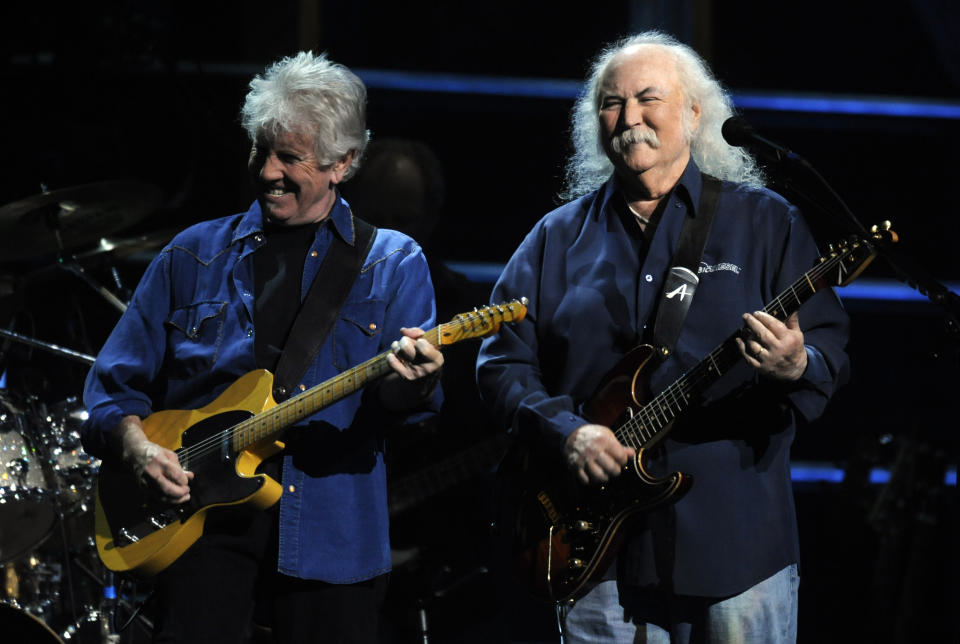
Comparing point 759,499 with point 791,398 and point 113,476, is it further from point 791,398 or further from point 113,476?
point 113,476

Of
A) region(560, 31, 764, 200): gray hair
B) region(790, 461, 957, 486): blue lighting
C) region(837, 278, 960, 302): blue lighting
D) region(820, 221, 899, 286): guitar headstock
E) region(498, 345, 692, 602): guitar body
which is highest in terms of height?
region(560, 31, 764, 200): gray hair

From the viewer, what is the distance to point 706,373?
2697mm

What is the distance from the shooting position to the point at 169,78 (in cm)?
518

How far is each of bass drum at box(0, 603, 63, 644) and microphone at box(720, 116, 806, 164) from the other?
2.56 m

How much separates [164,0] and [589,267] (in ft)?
10.3

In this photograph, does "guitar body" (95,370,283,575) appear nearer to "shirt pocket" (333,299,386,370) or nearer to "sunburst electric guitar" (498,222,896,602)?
"shirt pocket" (333,299,386,370)

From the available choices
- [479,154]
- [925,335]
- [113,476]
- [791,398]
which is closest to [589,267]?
[791,398]

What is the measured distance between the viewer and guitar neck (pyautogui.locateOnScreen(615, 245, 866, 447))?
2607 millimetres

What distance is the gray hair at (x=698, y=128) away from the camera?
3070mm

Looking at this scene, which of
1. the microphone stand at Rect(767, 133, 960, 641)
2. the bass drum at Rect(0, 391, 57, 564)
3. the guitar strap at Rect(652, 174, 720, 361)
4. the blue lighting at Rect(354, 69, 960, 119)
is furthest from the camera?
the blue lighting at Rect(354, 69, 960, 119)

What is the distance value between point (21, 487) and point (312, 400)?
1.70 m

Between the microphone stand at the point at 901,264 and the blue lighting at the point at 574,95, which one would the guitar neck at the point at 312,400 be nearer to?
the microphone stand at the point at 901,264

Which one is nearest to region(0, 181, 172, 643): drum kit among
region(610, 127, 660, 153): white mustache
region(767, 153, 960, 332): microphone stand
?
region(610, 127, 660, 153): white mustache

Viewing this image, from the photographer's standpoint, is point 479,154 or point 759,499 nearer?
point 759,499
